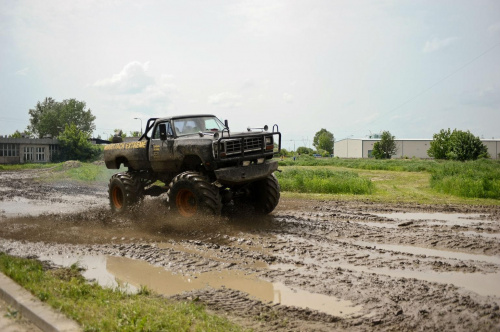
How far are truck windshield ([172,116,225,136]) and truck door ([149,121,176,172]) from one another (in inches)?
8.1

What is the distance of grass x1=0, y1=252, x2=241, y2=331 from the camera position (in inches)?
176

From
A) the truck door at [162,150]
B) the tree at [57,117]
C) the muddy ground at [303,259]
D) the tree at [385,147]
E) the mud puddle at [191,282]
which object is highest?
the tree at [57,117]

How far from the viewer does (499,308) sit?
16.3 feet

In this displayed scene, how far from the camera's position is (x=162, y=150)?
428 inches

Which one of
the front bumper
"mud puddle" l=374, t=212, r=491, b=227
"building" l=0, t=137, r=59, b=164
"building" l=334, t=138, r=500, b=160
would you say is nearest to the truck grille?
the front bumper

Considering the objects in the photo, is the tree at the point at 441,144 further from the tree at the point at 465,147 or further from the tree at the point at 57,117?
the tree at the point at 57,117

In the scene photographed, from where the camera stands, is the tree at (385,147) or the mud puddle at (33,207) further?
the tree at (385,147)

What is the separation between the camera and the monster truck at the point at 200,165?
31.8ft

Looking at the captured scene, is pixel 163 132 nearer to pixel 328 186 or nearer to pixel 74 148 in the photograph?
pixel 328 186

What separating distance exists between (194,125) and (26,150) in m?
51.4

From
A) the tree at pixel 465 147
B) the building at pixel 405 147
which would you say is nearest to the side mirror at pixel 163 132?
the tree at pixel 465 147

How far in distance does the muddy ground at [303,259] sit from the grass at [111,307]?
379 millimetres

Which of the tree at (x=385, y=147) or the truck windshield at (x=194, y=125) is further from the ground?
the tree at (x=385, y=147)

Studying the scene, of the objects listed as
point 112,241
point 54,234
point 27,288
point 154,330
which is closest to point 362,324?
point 154,330
